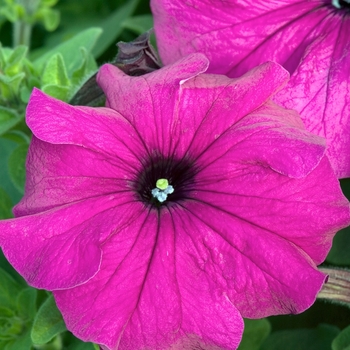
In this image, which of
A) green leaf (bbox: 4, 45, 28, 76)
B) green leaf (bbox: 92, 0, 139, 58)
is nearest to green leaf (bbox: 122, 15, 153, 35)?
green leaf (bbox: 92, 0, 139, 58)

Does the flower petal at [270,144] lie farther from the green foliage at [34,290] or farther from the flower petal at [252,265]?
the green foliage at [34,290]

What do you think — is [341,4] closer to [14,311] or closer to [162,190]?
[162,190]

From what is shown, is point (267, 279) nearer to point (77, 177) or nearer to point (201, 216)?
point (201, 216)

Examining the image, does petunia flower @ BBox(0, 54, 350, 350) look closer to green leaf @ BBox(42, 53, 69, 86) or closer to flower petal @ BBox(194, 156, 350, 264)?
flower petal @ BBox(194, 156, 350, 264)

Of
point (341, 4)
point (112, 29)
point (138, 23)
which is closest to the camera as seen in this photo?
point (341, 4)

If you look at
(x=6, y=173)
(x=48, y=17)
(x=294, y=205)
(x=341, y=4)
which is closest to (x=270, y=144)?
(x=294, y=205)

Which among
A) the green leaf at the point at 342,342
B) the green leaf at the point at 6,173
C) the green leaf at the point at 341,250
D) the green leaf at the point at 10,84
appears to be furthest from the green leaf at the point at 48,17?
the green leaf at the point at 342,342
